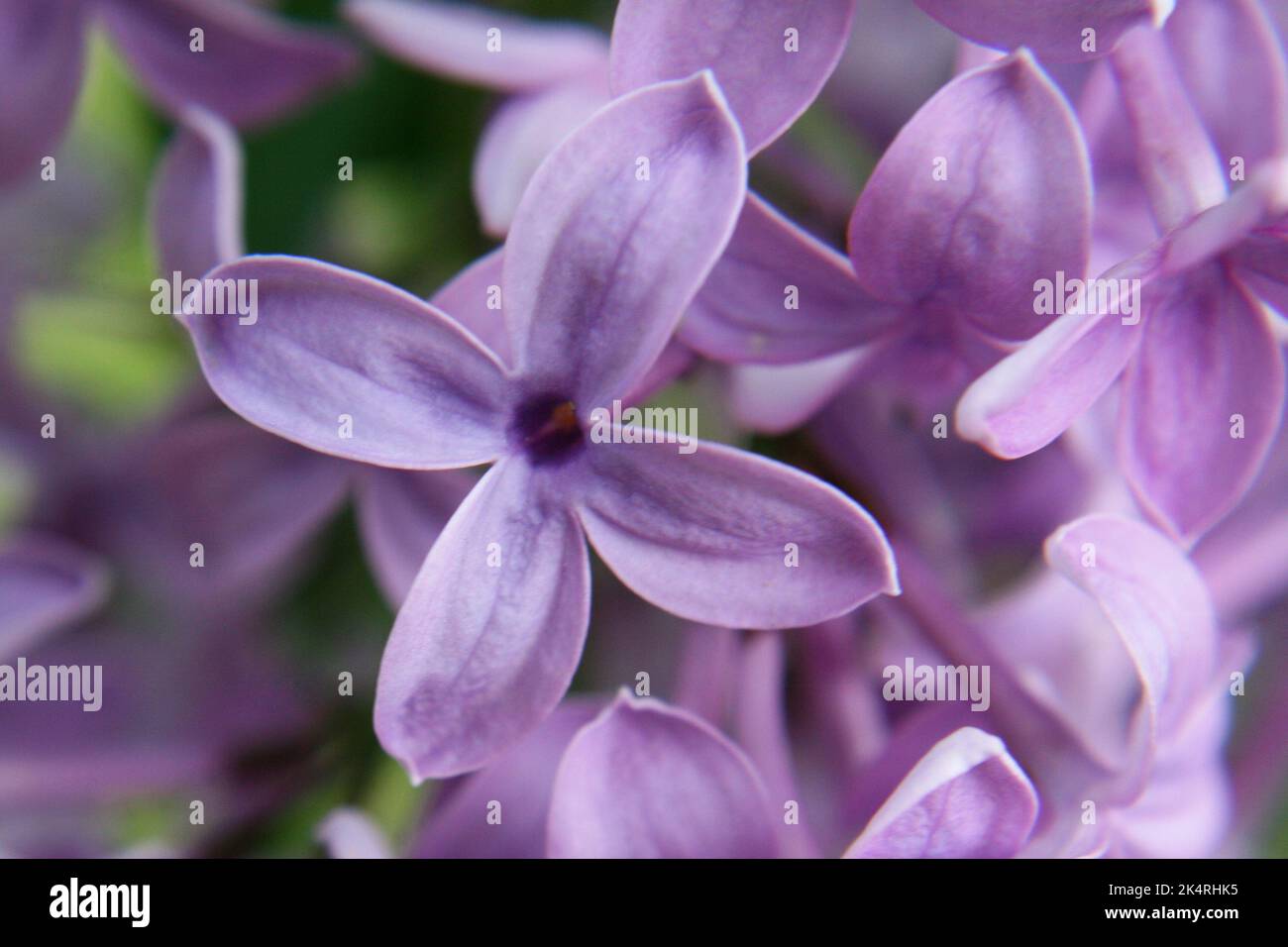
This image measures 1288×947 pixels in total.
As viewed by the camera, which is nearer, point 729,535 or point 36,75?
point 729,535

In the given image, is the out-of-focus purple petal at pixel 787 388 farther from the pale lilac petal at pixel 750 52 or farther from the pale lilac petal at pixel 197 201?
the pale lilac petal at pixel 197 201

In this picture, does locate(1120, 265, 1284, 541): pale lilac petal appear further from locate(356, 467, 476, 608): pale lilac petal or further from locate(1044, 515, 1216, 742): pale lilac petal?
locate(356, 467, 476, 608): pale lilac petal

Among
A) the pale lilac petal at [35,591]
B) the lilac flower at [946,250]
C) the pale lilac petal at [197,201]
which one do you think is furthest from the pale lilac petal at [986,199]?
the pale lilac petal at [35,591]

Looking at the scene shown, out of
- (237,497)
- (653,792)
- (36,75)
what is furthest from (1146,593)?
(36,75)

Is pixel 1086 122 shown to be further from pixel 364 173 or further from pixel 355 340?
pixel 364 173

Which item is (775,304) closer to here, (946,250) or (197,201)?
(946,250)
